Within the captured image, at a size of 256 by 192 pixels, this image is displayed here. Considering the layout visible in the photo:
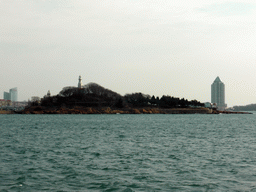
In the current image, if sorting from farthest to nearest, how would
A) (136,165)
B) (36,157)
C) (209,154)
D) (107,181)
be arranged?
(209,154) → (36,157) → (136,165) → (107,181)

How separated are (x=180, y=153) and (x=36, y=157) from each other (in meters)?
12.2

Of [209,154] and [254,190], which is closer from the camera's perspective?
[254,190]

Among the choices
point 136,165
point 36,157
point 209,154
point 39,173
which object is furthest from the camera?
point 209,154

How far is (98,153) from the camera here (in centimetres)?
2961

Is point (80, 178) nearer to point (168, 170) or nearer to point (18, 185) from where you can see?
point (18, 185)

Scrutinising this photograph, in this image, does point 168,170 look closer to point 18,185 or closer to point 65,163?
point 65,163

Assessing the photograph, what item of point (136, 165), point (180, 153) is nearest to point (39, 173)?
point (136, 165)

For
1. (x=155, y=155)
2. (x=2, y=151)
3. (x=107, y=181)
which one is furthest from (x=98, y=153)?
(x=107, y=181)

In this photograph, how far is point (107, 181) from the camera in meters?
18.5

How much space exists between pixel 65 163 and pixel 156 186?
8.98m

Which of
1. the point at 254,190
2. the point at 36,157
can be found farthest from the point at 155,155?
the point at 254,190

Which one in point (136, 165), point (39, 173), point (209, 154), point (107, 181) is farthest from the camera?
point (209, 154)

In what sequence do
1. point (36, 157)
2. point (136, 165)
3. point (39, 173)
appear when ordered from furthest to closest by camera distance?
1. point (36, 157)
2. point (136, 165)
3. point (39, 173)

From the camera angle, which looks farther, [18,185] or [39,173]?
[39,173]
